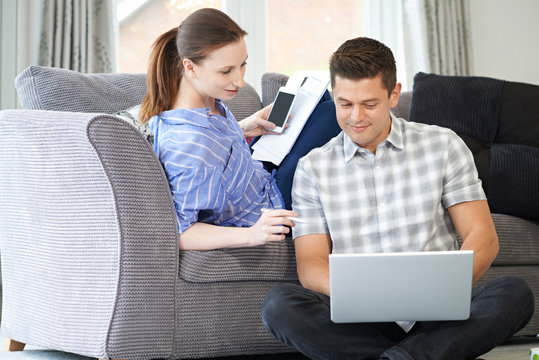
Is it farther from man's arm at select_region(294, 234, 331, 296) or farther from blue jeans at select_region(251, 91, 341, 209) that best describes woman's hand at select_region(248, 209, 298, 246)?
blue jeans at select_region(251, 91, 341, 209)

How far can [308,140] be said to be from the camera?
2068 millimetres

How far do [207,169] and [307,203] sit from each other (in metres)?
0.28

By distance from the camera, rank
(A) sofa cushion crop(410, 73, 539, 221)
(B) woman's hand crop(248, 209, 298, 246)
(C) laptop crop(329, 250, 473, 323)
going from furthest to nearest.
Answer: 1. (A) sofa cushion crop(410, 73, 539, 221)
2. (B) woman's hand crop(248, 209, 298, 246)
3. (C) laptop crop(329, 250, 473, 323)

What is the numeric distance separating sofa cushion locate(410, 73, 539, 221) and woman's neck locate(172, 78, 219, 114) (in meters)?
0.90

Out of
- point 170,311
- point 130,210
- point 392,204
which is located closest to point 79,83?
point 130,210

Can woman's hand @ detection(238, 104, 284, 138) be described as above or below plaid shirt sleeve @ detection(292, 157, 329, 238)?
above

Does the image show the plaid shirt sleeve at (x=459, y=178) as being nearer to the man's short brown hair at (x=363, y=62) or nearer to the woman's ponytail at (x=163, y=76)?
the man's short brown hair at (x=363, y=62)

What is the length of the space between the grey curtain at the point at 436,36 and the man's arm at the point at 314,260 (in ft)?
8.31

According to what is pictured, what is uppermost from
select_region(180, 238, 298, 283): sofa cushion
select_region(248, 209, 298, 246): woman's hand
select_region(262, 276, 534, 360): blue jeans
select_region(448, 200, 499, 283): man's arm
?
select_region(248, 209, 298, 246): woman's hand

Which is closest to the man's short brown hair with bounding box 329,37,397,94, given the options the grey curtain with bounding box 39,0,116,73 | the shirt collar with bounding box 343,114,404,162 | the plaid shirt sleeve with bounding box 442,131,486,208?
the shirt collar with bounding box 343,114,404,162

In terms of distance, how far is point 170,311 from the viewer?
1722 millimetres

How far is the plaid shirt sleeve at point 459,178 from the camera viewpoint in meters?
1.73

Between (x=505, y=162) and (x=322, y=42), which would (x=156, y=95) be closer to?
(x=505, y=162)

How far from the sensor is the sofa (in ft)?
5.41
